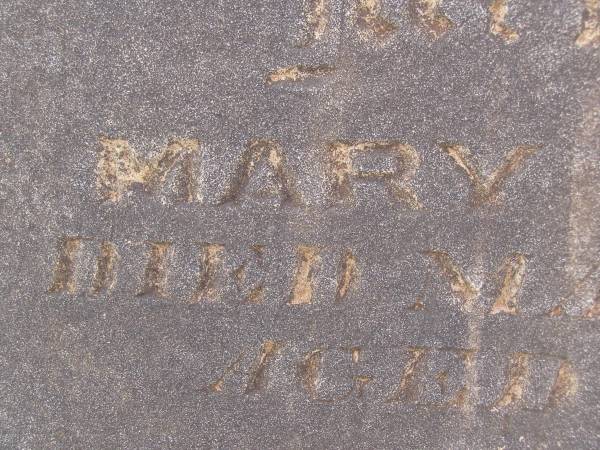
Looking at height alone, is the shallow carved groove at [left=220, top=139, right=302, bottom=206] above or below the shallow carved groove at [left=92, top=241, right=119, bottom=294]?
above

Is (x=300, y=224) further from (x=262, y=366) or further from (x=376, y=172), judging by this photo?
(x=262, y=366)

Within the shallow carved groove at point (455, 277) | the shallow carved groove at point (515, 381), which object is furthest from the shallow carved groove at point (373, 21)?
the shallow carved groove at point (515, 381)

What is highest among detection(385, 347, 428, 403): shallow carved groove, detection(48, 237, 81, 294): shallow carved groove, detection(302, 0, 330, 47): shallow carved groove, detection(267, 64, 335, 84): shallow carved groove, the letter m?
detection(302, 0, 330, 47): shallow carved groove

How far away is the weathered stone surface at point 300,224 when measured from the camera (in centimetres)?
120

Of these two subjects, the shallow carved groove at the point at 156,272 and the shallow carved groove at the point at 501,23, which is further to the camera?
the shallow carved groove at the point at 156,272

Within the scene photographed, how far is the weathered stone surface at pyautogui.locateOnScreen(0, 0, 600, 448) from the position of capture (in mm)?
1201

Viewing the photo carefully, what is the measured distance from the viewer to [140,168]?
1.28m

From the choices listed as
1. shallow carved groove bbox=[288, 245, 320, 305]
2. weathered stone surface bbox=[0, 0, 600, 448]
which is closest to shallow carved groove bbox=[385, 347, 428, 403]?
weathered stone surface bbox=[0, 0, 600, 448]

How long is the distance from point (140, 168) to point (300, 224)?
0.36 metres

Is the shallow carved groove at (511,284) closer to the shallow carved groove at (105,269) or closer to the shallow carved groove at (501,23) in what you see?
the shallow carved groove at (501,23)

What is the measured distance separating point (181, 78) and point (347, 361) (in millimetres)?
707

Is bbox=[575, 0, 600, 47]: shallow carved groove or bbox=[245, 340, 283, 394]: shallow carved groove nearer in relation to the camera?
bbox=[575, 0, 600, 47]: shallow carved groove

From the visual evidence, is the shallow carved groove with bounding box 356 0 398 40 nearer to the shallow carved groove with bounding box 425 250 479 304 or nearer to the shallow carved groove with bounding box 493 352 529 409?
the shallow carved groove with bounding box 425 250 479 304

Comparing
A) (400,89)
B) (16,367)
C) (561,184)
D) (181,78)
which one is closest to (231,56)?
(181,78)
